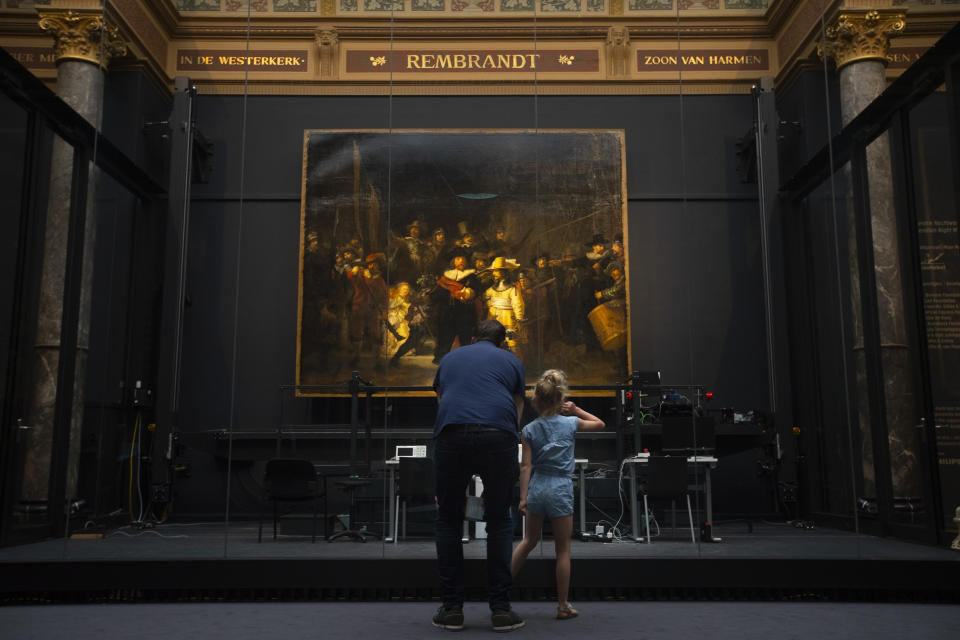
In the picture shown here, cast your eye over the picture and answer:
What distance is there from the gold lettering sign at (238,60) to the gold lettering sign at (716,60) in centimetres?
397

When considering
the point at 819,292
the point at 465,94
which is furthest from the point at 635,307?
the point at 465,94

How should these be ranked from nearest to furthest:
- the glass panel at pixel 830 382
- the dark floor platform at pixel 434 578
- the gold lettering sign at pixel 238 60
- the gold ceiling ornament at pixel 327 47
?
the dark floor platform at pixel 434 578
the glass panel at pixel 830 382
the gold lettering sign at pixel 238 60
the gold ceiling ornament at pixel 327 47

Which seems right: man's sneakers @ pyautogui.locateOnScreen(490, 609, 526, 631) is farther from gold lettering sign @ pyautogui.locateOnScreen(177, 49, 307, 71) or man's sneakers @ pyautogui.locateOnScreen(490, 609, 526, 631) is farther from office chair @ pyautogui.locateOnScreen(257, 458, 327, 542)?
gold lettering sign @ pyautogui.locateOnScreen(177, 49, 307, 71)

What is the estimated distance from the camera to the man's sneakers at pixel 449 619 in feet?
11.8

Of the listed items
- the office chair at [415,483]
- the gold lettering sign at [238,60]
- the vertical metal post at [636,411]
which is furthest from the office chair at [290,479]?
the gold lettering sign at [238,60]

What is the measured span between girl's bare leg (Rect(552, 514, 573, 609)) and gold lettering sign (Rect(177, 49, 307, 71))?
649 centimetres

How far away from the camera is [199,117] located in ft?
28.8

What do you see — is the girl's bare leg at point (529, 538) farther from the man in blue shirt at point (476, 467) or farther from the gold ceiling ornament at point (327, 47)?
the gold ceiling ornament at point (327, 47)

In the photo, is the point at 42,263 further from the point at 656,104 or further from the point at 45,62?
the point at 656,104

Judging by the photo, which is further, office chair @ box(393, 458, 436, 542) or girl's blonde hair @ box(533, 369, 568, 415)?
office chair @ box(393, 458, 436, 542)

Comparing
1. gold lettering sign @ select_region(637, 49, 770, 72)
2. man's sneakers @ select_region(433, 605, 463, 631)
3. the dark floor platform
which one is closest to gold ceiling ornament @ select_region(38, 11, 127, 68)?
the dark floor platform

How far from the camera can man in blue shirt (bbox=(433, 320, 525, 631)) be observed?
368cm

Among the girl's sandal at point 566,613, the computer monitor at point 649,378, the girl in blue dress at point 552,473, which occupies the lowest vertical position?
the girl's sandal at point 566,613

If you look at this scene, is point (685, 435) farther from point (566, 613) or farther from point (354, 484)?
point (566, 613)
